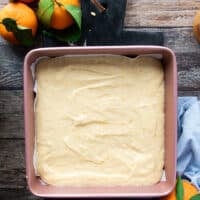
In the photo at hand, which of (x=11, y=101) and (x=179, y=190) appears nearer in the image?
(x=179, y=190)

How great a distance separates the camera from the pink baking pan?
0.84 m

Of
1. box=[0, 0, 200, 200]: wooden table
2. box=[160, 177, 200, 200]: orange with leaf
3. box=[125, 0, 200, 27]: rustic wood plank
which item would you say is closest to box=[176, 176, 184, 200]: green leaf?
box=[160, 177, 200, 200]: orange with leaf

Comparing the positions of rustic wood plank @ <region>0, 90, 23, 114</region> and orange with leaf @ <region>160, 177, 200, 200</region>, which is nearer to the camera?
orange with leaf @ <region>160, 177, 200, 200</region>

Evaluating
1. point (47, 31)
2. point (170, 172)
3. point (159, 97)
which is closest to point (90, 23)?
point (47, 31)

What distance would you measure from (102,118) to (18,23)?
9.4 inches

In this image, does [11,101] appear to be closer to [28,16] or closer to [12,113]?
[12,113]

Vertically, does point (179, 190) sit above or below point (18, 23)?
below

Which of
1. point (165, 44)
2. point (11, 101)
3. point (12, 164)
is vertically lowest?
point (12, 164)

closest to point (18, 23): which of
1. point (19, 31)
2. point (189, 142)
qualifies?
point (19, 31)

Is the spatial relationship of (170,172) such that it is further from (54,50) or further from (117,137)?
(54,50)

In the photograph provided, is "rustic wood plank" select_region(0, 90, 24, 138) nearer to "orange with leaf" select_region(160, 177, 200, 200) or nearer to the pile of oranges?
the pile of oranges

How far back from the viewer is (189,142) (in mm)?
918

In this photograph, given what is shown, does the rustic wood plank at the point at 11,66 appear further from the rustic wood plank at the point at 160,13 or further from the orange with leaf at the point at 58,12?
the rustic wood plank at the point at 160,13

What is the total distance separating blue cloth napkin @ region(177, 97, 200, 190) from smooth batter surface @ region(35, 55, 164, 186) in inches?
2.7
